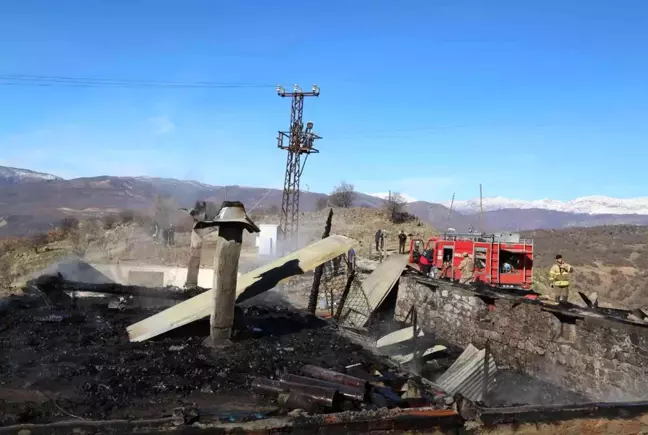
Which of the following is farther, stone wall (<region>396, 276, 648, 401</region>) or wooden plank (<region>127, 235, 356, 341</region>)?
wooden plank (<region>127, 235, 356, 341</region>)

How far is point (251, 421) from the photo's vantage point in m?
3.38

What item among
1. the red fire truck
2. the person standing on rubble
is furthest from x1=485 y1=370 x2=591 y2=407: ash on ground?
the person standing on rubble

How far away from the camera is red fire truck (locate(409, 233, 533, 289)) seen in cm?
1525

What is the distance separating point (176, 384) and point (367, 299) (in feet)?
22.6

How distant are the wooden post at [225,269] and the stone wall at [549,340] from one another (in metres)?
5.58

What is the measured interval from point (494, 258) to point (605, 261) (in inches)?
730

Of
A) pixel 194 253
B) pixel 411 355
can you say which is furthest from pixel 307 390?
pixel 194 253

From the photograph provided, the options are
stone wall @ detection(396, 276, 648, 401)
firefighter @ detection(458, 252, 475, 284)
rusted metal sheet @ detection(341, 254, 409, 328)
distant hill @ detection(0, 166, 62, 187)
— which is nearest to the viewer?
stone wall @ detection(396, 276, 648, 401)

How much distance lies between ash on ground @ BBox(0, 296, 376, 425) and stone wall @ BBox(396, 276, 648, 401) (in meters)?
3.27

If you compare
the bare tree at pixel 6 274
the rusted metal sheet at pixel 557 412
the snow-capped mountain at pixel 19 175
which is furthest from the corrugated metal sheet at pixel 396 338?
the snow-capped mountain at pixel 19 175

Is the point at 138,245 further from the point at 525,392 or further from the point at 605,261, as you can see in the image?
the point at 605,261

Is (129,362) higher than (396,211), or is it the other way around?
(396,211)

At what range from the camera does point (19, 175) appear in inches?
3659

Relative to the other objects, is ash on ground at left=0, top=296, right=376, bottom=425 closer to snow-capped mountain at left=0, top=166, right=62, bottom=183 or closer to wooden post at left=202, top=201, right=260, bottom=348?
wooden post at left=202, top=201, right=260, bottom=348
